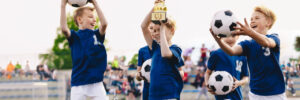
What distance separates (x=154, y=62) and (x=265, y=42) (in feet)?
4.81

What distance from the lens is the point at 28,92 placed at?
17.9 meters

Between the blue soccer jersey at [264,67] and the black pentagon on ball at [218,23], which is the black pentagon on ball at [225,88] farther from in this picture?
the black pentagon on ball at [218,23]

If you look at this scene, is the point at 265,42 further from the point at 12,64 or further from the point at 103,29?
the point at 12,64

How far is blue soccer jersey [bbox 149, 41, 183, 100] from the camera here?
4.96 m

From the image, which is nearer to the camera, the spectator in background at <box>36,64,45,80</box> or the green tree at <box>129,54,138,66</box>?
the green tree at <box>129,54,138,66</box>

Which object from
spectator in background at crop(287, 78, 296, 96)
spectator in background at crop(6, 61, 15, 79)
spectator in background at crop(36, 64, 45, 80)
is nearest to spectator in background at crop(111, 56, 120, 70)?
spectator in background at crop(36, 64, 45, 80)

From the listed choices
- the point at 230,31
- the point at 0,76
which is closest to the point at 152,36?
the point at 230,31

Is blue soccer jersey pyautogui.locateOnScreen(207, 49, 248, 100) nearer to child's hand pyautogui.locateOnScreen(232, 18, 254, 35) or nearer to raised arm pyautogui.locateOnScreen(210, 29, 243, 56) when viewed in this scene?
raised arm pyautogui.locateOnScreen(210, 29, 243, 56)

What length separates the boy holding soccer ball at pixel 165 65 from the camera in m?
4.88

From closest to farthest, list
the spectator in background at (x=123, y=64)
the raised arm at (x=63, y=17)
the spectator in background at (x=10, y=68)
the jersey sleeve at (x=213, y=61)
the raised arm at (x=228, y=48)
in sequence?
the raised arm at (x=228, y=48) → the raised arm at (x=63, y=17) → the jersey sleeve at (x=213, y=61) → the spectator in background at (x=123, y=64) → the spectator in background at (x=10, y=68)

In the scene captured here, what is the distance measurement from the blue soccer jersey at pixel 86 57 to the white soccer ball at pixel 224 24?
6.51ft

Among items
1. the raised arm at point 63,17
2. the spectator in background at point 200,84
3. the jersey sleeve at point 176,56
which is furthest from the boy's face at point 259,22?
the spectator in background at point 200,84

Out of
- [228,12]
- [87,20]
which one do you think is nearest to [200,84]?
[87,20]

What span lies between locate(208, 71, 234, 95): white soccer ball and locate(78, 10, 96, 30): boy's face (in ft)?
6.51
